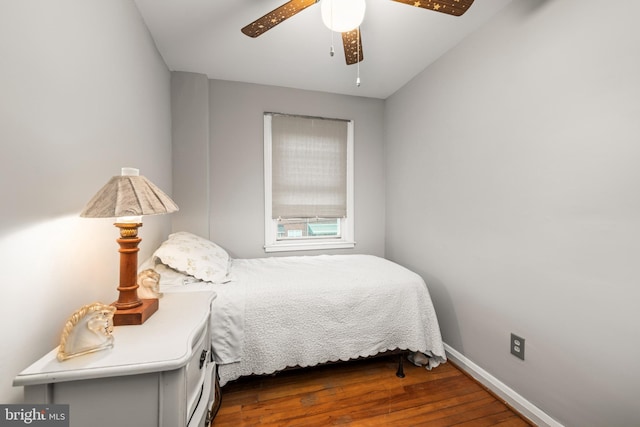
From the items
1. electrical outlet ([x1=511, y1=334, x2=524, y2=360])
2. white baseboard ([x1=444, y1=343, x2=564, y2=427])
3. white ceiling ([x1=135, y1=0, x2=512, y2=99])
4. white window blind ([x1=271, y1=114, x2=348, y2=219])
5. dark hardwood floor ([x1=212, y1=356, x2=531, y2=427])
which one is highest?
white ceiling ([x1=135, y1=0, x2=512, y2=99])

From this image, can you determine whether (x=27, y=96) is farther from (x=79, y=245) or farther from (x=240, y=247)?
(x=240, y=247)

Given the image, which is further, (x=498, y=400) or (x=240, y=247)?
(x=240, y=247)

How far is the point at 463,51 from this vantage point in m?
2.08

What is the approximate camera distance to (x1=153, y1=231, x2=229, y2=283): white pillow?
1778 mm

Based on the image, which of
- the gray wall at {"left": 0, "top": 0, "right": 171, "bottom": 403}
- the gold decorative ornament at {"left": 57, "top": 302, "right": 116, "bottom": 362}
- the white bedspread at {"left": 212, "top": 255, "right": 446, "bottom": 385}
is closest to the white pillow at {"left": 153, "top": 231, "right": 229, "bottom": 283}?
the white bedspread at {"left": 212, "top": 255, "right": 446, "bottom": 385}

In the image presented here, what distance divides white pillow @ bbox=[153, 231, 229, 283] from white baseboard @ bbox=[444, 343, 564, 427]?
1911 millimetres

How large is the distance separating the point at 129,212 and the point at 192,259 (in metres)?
1.00

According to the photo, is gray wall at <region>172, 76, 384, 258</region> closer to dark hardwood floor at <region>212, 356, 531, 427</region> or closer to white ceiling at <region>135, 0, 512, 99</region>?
white ceiling at <region>135, 0, 512, 99</region>

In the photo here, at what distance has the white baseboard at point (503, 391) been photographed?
151 centimetres

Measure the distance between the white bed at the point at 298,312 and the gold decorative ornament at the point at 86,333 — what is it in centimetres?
81

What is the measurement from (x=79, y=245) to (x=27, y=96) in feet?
1.85

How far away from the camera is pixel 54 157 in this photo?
938 millimetres

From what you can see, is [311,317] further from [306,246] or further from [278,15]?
[278,15]

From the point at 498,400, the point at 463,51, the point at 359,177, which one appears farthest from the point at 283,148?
the point at 498,400
